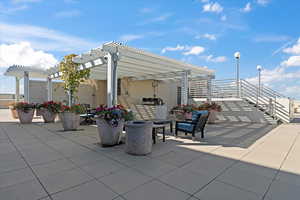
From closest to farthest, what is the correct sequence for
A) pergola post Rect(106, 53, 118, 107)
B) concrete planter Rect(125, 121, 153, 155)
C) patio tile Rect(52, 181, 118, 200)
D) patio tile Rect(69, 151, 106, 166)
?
patio tile Rect(52, 181, 118, 200)
patio tile Rect(69, 151, 106, 166)
concrete planter Rect(125, 121, 153, 155)
pergola post Rect(106, 53, 118, 107)

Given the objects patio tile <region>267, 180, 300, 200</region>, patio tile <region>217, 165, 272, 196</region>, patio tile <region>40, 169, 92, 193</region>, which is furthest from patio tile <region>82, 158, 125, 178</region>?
patio tile <region>267, 180, 300, 200</region>

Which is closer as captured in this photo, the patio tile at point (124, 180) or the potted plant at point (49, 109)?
the patio tile at point (124, 180)

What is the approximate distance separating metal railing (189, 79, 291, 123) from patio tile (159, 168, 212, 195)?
855cm

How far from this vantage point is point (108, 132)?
3.82 m

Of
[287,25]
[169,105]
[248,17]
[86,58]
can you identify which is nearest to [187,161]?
[86,58]

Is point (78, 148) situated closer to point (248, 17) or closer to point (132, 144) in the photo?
point (132, 144)

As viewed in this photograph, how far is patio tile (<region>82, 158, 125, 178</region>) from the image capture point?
93.9 inches

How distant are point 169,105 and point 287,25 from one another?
9.14 metres

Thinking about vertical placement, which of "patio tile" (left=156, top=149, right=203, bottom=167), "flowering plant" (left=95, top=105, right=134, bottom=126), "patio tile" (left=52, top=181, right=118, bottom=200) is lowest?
"patio tile" (left=156, top=149, right=203, bottom=167)

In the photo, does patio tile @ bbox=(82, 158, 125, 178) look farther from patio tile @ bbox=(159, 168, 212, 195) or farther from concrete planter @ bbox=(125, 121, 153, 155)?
patio tile @ bbox=(159, 168, 212, 195)

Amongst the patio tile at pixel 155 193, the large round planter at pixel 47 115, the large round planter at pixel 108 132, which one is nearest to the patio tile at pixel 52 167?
the large round planter at pixel 108 132

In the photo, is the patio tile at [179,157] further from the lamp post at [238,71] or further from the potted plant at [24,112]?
the lamp post at [238,71]

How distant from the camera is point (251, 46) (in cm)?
964

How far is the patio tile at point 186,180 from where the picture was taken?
2.02 meters
